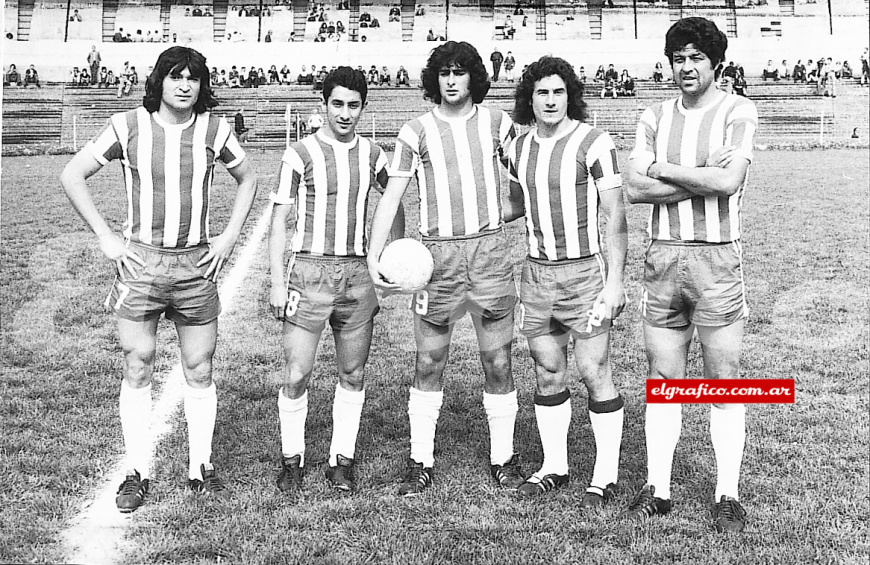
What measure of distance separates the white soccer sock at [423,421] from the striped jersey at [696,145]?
91 cm

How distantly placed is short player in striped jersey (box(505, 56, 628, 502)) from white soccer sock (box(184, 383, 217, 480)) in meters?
1.03

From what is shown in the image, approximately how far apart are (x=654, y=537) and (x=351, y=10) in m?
2.11

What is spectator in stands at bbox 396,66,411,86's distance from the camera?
288cm

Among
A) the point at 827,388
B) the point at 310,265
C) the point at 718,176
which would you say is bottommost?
the point at 827,388

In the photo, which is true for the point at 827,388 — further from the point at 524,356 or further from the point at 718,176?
the point at 718,176

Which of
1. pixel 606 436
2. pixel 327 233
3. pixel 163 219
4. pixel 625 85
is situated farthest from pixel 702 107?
pixel 163 219

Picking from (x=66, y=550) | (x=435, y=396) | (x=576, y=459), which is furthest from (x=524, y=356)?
(x=66, y=550)

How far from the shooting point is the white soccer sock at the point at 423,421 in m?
2.69

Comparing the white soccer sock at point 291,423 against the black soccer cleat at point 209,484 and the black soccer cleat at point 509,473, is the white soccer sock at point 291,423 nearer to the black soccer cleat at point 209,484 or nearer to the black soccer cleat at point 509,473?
the black soccer cleat at point 209,484

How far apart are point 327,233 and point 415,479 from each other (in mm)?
852

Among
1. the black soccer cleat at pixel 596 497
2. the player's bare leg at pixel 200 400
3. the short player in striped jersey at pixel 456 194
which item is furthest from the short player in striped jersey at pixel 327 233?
the black soccer cleat at pixel 596 497

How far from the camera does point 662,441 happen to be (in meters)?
2.50

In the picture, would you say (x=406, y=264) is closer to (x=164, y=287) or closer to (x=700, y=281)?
(x=164, y=287)

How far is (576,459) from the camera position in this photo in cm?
291
